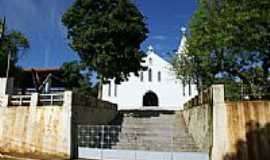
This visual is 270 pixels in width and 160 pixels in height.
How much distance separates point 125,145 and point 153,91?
2093cm

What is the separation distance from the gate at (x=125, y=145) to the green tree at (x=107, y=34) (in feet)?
21.3

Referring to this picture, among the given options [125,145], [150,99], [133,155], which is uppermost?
[150,99]

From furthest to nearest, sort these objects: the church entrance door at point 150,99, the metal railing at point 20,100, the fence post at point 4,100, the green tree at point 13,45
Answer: the church entrance door at point 150,99, the green tree at point 13,45, the fence post at point 4,100, the metal railing at point 20,100

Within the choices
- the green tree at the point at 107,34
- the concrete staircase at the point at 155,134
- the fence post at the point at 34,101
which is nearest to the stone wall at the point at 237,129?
the concrete staircase at the point at 155,134

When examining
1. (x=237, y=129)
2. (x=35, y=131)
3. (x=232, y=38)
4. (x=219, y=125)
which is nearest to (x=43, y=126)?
(x=35, y=131)

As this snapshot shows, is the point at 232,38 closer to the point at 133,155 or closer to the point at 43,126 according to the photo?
the point at 133,155

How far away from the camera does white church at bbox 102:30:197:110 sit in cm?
3475

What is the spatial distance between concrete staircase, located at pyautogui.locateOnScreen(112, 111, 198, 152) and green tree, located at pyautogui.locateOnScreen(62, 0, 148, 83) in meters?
4.05

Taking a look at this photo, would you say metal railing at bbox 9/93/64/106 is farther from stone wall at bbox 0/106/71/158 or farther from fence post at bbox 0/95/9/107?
stone wall at bbox 0/106/71/158

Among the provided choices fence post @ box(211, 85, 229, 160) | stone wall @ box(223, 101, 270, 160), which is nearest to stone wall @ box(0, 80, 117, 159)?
fence post @ box(211, 85, 229, 160)

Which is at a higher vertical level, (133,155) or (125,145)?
(125,145)

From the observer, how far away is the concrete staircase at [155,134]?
14.6 meters

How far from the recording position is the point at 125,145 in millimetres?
14664

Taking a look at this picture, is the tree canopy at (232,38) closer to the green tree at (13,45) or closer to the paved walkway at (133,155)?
the paved walkway at (133,155)
